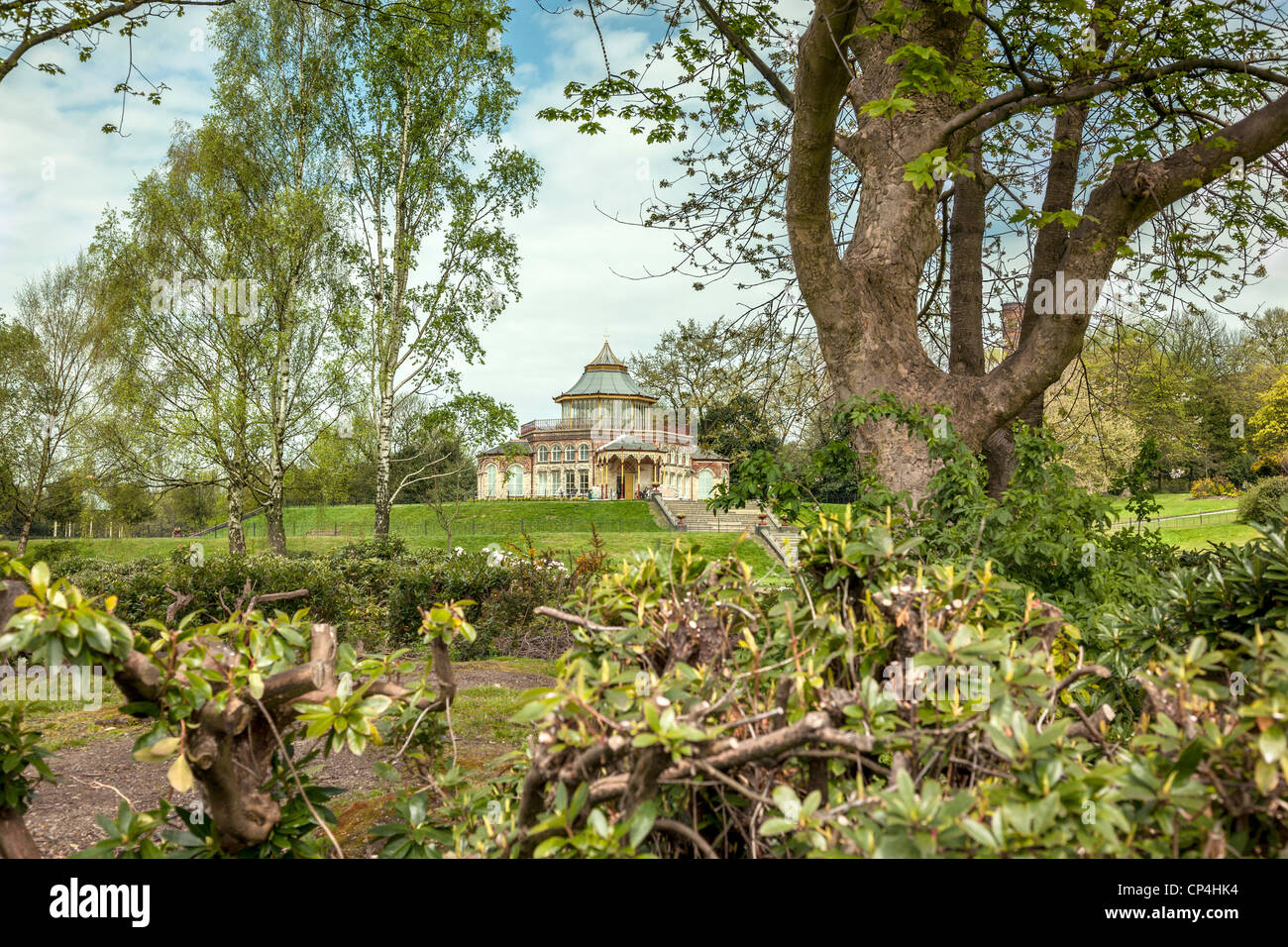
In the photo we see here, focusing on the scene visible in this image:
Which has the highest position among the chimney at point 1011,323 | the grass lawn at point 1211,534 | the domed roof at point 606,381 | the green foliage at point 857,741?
the domed roof at point 606,381

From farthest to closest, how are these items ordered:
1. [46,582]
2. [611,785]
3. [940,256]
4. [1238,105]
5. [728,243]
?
[940,256] < [728,243] < [1238,105] < [46,582] < [611,785]

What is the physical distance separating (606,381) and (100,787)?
47647mm

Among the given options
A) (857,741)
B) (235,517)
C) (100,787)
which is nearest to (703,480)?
(235,517)

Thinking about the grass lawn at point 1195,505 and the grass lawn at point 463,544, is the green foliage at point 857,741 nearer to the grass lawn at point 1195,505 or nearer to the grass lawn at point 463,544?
the grass lawn at point 463,544

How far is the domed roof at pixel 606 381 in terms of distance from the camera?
50.1 metres

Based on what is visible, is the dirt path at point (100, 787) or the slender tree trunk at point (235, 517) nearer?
the dirt path at point (100, 787)

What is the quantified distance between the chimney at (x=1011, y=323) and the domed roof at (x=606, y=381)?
41.0 metres

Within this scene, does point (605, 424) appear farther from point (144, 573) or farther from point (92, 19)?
point (92, 19)

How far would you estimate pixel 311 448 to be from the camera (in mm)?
15859

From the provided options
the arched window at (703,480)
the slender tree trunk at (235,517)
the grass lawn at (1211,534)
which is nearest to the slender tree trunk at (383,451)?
the slender tree trunk at (235,517)

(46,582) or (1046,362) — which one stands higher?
(1046,362)

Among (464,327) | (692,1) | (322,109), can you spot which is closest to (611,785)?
(692,1)

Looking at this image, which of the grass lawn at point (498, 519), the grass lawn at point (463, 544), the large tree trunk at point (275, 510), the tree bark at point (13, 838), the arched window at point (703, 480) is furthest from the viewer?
the arched window at point (703, 480)

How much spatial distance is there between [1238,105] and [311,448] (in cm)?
1545
